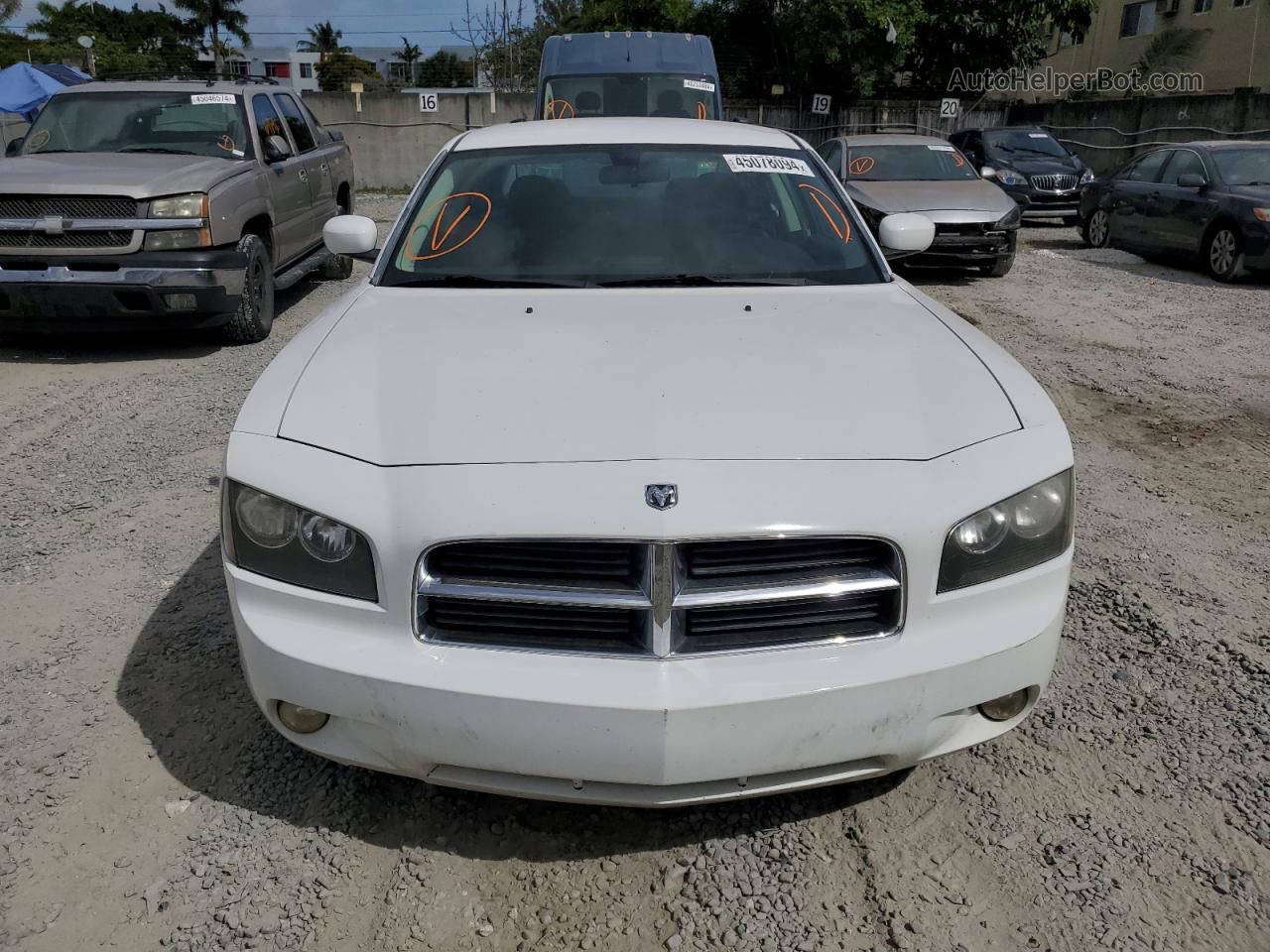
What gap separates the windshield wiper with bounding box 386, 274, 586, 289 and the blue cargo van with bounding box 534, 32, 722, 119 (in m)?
9.77

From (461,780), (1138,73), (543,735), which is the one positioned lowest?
(461,780)

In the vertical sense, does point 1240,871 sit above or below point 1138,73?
below

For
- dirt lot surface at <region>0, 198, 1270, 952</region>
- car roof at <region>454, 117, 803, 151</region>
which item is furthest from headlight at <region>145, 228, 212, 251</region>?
car roof at <region>454, 117, 803, 151</region>

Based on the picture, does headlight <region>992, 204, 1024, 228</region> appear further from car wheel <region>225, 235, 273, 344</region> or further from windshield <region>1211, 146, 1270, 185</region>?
car wheel <region>225, 235, 273, 344</region>

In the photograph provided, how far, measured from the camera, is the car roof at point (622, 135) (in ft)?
12.7

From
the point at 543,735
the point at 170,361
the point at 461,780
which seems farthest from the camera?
the point at 170,361

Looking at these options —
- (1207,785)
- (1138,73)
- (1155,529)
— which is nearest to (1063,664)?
(1207,785)

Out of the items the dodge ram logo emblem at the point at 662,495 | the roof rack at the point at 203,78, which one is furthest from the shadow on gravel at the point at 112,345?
the dodge ram logo emblem at the point at 662,495

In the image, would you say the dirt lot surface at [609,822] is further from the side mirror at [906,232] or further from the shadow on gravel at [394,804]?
the side mirror at [906,232]

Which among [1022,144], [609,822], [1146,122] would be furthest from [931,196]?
[1146,122]

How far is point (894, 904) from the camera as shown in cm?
228

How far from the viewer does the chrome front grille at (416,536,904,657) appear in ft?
6.91

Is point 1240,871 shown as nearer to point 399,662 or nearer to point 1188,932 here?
point 1188,932

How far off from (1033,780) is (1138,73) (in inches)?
1450
